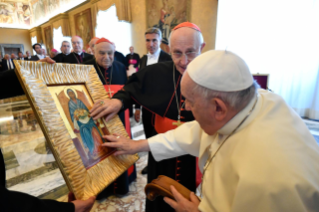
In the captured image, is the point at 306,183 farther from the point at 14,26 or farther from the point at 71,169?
the point at 14,26

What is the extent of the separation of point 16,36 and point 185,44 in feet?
89.2

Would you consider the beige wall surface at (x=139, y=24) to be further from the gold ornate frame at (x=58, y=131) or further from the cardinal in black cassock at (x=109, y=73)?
the gold ornate frame at (x=58, y=131)

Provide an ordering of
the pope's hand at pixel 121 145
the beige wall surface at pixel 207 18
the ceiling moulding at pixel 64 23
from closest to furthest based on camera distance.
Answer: the pope's hand at pixel 121 145 → the beige wall surface at pixel 207 18 → the ceiling moulding at pixel 64 23

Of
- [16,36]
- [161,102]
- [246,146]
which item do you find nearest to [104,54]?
[161,102]

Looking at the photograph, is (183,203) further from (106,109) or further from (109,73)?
(109,73)

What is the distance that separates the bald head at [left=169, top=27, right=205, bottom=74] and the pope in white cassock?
63cm

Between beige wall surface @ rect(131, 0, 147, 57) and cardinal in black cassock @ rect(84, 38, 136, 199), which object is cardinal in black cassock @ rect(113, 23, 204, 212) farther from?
beige wall surface @ rect(131, 0, 147, 57)

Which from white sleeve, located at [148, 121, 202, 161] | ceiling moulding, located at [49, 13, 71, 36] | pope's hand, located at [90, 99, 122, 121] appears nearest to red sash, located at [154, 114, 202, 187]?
white sleeve, located at [148, 121, 202, 161]

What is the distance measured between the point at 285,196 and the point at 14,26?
28485 mm

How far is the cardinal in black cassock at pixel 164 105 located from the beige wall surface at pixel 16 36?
2638cm

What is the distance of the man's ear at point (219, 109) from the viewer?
85 centimetres

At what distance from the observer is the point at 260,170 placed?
0.71 m

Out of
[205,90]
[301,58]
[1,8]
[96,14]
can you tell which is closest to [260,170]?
[205,90]

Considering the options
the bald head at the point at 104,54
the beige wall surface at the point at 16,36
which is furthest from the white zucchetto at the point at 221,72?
the beige wall surface at the point at 16,36
